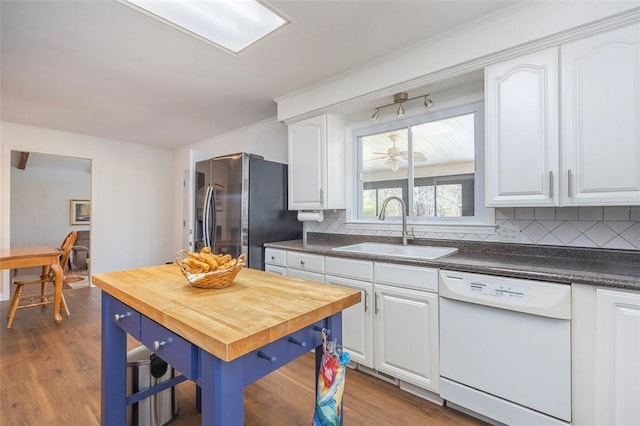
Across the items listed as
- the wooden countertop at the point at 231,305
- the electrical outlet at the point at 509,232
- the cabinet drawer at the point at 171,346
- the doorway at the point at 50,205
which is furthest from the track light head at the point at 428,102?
the doorway at the point at 50,205

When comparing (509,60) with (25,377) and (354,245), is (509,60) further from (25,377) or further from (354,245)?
(25,377)

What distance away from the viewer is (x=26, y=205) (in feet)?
22.3

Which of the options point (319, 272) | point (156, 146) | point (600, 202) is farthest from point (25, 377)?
A: point (156, 146)

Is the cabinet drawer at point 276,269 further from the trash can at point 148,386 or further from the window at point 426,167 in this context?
the trash can at point 148,386

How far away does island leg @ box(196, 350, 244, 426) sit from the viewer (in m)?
0.79

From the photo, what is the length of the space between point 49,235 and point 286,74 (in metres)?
7.89

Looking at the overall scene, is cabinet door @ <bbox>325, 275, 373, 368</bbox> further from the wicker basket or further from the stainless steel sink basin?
the wicker basket

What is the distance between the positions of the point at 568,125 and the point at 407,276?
1236 millimetres

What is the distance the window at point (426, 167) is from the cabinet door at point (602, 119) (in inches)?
25.1

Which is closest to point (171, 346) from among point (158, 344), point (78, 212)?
point (158, 344)

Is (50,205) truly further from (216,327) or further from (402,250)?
(216,327)

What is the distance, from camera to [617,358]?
1.28 metres

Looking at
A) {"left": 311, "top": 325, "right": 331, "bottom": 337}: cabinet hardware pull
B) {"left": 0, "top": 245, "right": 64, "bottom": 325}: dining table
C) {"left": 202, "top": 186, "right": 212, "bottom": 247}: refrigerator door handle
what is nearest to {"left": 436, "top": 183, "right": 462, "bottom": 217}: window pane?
{"left": 311, "top": 325, "right": 331, "bottom": 337}: cabinet hardware pull

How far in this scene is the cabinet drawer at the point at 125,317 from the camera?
47.5 inches
